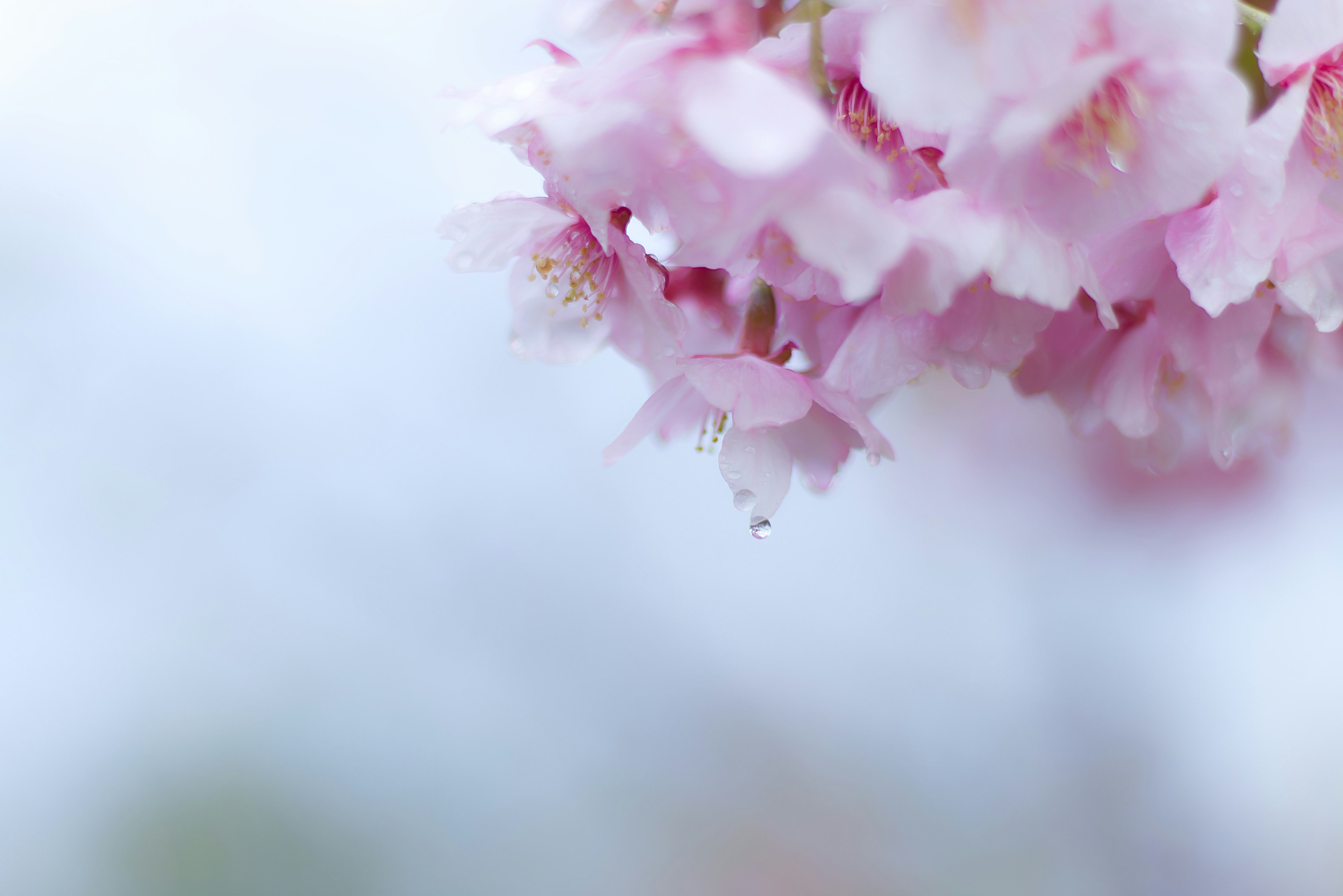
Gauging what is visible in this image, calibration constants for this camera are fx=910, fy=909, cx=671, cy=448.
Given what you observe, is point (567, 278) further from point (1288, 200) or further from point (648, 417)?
point (1288, 200)

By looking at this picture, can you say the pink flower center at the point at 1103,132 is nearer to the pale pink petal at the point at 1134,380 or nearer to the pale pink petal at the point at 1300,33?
the pale pink petal at the point at 1300,33

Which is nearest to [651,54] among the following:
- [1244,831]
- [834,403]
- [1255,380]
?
[834,403]

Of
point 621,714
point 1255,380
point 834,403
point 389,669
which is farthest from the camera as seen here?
point 621,714

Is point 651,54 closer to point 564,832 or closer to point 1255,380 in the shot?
point 1255,380

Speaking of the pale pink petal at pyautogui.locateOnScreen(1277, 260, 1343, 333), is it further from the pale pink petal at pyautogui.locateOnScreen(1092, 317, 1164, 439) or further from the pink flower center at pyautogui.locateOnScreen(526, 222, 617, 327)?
the pink flower center at pyautogui.locateOnScreen(526, 222, 617, 327)

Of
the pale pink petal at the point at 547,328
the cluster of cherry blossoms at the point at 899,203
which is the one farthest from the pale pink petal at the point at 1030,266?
the pale pink petal at the point at 547,328

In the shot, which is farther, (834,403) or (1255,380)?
(1255,380)

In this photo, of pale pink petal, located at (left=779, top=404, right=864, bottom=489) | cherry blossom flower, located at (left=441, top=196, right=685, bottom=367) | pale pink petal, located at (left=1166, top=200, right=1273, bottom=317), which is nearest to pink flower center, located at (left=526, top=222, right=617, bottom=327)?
cherry blossom flower, located at (left=441, top=196, right=685, bottom=367)
